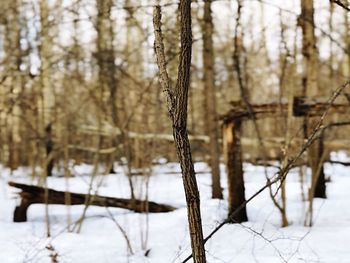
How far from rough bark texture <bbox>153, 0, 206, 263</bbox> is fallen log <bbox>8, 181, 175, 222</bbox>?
366 cm

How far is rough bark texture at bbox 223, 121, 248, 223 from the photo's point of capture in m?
4.88

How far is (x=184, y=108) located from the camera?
1.62 metres

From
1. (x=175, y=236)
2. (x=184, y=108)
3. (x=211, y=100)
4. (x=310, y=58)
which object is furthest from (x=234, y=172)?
(x=184, y=108)

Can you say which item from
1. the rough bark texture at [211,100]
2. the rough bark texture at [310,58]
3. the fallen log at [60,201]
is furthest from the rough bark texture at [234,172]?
the rough bark texture at [310,58]

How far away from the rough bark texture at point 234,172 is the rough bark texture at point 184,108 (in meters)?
3.26

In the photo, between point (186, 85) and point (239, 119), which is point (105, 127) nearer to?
point (239, 119)

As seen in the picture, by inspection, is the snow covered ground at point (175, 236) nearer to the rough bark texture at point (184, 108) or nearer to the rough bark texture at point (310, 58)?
the rough bark texture at point (310, 58)

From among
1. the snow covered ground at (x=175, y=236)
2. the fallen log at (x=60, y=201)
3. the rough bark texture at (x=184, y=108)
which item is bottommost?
the snow covered ground at (x=175, y=236)

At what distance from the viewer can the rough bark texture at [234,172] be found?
4.88m

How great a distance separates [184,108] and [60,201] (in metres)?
4.25

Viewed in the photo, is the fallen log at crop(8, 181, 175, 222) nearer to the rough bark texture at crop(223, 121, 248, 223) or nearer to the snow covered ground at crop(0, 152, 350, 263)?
the snow covered ground at crop(0, 152, 350, 263)

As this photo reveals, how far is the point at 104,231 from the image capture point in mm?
4938

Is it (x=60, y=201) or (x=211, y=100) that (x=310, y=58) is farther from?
(x=60, y=201)

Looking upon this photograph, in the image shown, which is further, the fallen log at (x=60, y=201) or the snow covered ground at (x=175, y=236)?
Answer: the fallen log at (x=60, y=201)
